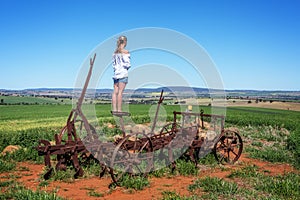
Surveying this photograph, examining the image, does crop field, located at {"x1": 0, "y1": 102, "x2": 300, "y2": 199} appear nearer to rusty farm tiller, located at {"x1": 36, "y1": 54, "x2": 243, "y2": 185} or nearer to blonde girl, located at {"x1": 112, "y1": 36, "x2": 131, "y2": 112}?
rusty farm tiller, located at {"x1": 36, "y1": 54, "x2": 243, "y2": 185}

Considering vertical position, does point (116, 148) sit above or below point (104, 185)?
above

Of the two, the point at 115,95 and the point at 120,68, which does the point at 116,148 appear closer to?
the point at 115,95

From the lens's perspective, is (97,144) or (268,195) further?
(97,144)

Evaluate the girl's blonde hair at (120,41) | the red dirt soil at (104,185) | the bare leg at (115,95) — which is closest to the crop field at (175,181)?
the red dirt soil at (104,185)

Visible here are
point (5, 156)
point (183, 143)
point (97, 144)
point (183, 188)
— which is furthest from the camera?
point (5, 156)

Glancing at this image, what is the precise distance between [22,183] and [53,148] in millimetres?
1206

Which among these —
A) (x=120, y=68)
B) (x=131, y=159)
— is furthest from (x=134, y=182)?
(x=120, y=68)

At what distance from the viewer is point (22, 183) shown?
760 cm

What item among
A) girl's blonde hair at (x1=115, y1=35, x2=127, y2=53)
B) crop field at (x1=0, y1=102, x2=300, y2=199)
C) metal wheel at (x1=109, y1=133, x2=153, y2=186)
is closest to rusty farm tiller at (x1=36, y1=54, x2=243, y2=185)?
metal wheel at (x1=109, y1=133, x2=153, y2=186)

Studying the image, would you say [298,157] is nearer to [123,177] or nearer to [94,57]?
[123,177]

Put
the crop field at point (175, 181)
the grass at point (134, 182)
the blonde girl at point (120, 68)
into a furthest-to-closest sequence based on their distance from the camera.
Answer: the blonde girl at point (120, 68)
the grass at point (134, 182)
the crop field at point (175, 181)

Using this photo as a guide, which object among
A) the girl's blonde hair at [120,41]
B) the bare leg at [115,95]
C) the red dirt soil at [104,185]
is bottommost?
the red dirt soil at [104,185]

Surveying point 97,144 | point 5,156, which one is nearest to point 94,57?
point 97,144

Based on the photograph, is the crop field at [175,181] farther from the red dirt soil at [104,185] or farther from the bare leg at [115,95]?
the bare leg at [115,95]
